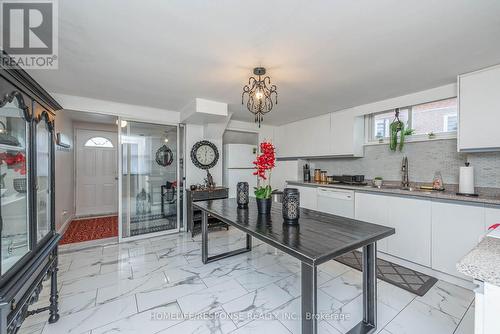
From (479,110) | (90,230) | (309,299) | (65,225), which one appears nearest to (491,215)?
(479,110)

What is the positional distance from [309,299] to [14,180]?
6.32ft

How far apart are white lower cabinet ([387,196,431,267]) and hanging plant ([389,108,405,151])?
0.95 metres

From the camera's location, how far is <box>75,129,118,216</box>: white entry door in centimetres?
477

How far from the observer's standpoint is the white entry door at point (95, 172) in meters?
4.77

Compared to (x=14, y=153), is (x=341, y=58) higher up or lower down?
higher up

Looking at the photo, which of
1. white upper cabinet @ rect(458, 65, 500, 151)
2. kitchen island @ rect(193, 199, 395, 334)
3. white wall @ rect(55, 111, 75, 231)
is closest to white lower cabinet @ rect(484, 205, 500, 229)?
white upper cabinet @ rect(458, 65, 500, 151)

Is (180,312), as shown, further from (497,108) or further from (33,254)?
(497,108)

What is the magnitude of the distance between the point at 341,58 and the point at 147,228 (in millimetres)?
3879

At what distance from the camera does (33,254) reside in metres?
1.33

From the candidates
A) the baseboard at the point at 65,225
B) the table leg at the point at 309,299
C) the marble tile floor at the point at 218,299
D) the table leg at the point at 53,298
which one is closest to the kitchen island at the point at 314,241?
the table leg at the point at 309,299

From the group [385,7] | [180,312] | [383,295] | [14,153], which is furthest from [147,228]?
[385,7]

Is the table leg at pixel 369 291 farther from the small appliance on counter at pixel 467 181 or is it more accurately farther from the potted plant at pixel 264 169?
the small appliance on counter at pixel 467 181

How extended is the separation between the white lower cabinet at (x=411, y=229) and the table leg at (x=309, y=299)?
6.60 feet

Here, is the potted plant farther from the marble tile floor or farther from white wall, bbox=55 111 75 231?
white wall, bbox=55 111 75 231
